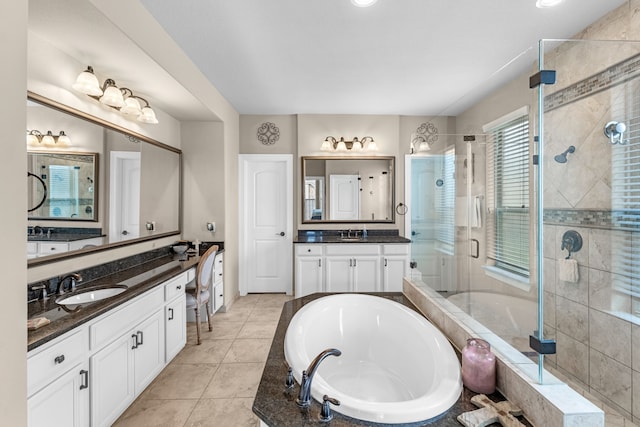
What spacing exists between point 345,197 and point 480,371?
330 cm

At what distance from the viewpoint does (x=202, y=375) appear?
238 cm

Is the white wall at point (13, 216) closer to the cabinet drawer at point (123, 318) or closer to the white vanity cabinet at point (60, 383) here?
the white vanity cabinet at point (60, 383)

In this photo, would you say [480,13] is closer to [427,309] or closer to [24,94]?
[427,309]

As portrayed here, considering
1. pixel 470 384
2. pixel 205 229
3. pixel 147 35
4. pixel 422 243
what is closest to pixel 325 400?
pixel 470 384

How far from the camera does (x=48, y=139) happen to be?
1.93 m

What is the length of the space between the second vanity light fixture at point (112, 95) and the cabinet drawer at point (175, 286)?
4.54 ft

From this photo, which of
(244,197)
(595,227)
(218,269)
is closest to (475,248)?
(595,227)

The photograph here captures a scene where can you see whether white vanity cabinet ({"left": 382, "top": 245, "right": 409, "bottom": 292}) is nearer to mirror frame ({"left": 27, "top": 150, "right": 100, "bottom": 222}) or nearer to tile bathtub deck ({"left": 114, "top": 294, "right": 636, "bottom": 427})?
tile bathtub deck ({"left": 114, "top": 294, "right": 636, "bottom": 427})

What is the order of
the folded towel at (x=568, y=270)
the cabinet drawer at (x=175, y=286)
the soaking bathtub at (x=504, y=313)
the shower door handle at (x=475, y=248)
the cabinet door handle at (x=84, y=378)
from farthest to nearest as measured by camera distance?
the cabinet drawer at (x=175, y=286)
the shower door handle at (x=475, y=248)
the folded towel at (x=568, y=270)
the cabinet door handle at (x=84, y=378)
the soaking bathtub at (x=504, y=313)

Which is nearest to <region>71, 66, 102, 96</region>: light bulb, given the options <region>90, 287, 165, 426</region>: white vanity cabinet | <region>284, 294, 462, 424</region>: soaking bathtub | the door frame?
<region>90, 287, 165, 426</region>: white vanity cabinet

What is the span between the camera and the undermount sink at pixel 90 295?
1.86 metres

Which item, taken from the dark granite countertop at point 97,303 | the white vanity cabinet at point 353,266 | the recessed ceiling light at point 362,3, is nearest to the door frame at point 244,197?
the white vanity cabinet at point 353,266

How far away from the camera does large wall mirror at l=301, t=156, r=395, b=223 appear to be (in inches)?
173

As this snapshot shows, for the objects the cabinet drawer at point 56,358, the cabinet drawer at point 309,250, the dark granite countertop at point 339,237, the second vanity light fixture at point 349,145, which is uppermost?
the second vanity light fixture at point 349,145
